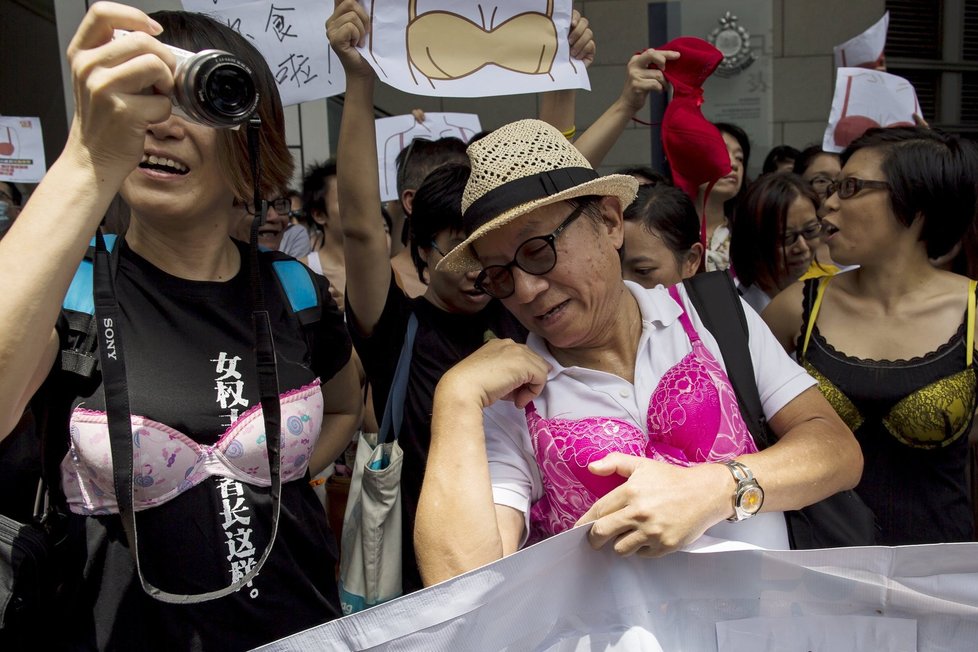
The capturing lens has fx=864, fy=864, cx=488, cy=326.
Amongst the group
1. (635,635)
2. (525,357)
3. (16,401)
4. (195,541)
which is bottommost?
(635,635)

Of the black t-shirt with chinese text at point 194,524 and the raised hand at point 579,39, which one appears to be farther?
the raised hand at point 579,39

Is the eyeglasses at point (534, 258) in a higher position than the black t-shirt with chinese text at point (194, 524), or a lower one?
higher

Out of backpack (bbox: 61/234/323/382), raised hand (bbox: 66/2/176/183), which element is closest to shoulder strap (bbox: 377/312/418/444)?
backpack (bbox: 61/234/323/382)

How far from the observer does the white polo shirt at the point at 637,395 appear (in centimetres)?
162

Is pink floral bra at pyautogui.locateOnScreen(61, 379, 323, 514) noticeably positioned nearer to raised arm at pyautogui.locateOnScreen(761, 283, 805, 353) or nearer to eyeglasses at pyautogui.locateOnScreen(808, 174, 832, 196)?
raised arm at pyautogui.locateOnScreen(761, 283, 805, 353)

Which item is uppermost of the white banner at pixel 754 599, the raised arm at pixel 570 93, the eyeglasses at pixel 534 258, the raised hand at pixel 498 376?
the raised arm at pixel 570 93

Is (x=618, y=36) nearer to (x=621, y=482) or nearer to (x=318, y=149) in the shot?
(x=318, y=149)

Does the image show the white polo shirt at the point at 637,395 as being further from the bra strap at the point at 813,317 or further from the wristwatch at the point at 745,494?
the bra strap at the point at 813,317

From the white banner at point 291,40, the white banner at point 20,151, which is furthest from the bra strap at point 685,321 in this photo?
the white banner at point 20,151

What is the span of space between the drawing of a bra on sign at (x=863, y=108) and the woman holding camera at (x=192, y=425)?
140 inches

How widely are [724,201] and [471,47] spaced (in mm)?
2586

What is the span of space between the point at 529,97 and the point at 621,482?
6959mm

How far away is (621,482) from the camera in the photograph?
1526mm

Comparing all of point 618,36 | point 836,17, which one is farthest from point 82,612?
point 836,17
